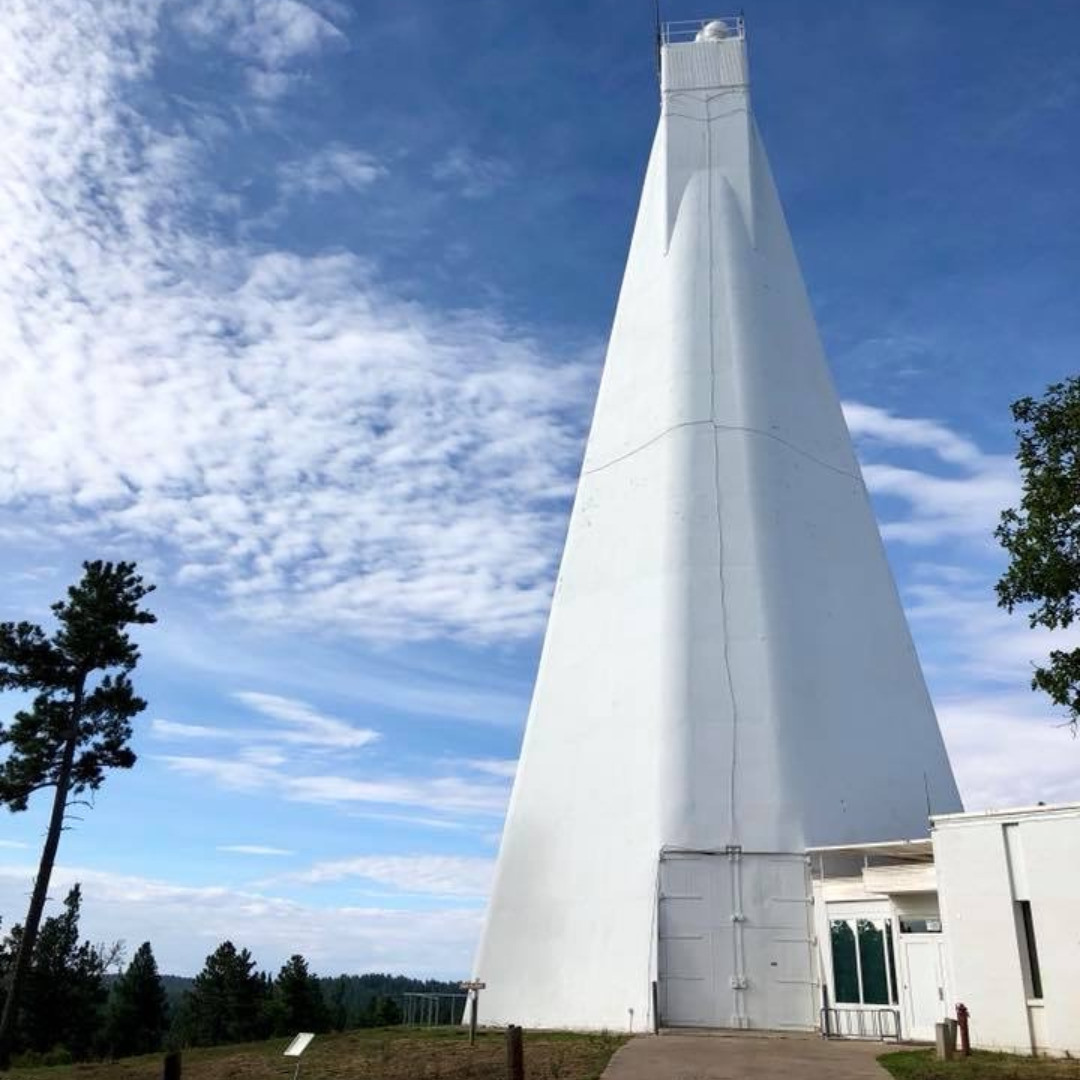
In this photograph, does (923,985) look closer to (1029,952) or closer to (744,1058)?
(1029,952)

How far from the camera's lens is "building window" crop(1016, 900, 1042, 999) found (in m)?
14.9

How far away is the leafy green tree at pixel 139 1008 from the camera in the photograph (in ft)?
182

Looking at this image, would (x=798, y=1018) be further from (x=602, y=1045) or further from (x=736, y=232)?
(x=736, y=232)

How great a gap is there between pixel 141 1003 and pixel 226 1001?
553 cm

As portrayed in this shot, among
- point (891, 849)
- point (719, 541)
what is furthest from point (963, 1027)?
point (719, 541)

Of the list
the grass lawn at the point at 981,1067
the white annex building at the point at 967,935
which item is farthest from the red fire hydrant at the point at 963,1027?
the white annex building at the point at 967,935

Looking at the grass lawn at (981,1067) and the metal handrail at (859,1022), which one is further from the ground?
the metal handrail at (859,1022)

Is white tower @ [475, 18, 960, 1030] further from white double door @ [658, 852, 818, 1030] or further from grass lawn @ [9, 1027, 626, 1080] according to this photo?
grass lawn @ [9, 1027, 626, 1080]

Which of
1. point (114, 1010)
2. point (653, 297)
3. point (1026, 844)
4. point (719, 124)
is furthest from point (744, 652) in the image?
point (114, 1010)

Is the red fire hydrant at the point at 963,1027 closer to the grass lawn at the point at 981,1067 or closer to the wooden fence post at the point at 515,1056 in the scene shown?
the grass lawn at the point at 981,1067

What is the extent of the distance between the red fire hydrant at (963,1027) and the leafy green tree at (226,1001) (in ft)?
157

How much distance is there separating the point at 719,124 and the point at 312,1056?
24.4 m

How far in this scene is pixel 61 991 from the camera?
46.7m

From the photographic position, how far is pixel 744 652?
20.8m
